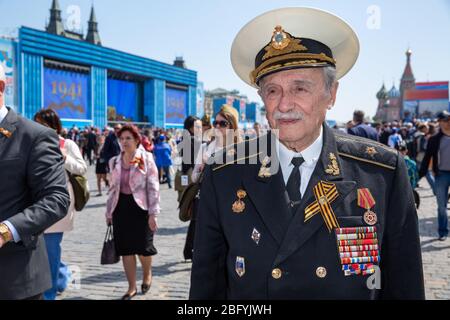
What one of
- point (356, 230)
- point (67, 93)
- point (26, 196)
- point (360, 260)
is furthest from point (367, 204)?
point (67, 93)

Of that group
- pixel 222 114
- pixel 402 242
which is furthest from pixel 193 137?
pixel 402 242

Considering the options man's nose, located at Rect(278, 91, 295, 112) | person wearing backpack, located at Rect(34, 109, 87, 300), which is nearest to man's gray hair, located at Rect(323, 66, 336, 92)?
man's nose, located at Rect(278, 91, 295, 112)

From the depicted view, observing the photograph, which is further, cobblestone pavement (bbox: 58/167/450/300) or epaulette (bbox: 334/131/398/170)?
cobblestone pavement (bbox: 58/167/450/300)

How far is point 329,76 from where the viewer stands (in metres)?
2.10

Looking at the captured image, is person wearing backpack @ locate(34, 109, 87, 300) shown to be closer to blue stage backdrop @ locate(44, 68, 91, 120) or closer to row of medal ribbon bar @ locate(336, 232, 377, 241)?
row of medal ribbon bar @ locate(336, 232, 377, 241)

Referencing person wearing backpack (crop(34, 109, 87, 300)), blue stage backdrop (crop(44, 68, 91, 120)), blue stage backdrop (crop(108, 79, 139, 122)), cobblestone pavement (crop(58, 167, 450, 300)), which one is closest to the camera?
person wearing backpack (crop(34, 109, 87, 300))

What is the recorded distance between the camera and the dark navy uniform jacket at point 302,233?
1880 millimetres

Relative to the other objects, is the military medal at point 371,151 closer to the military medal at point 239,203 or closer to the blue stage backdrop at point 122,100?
the military medal at point 239,203

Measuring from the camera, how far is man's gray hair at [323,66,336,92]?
2078mm

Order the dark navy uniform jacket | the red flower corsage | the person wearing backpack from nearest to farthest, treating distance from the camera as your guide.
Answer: the dark navy uniform jacket → the person wearing backpack → the red flower corsage

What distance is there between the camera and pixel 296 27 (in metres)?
2.17

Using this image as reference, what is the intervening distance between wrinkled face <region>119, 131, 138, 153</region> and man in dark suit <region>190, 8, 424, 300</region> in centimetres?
328

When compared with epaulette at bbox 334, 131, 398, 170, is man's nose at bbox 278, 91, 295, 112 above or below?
above
